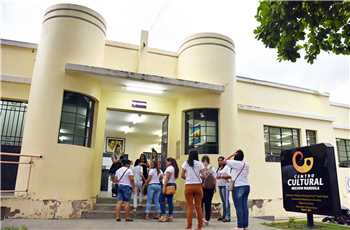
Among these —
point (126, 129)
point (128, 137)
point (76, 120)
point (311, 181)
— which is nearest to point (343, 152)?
point (311, 181)

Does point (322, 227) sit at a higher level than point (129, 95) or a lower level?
lower

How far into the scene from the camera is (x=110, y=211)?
751 cm

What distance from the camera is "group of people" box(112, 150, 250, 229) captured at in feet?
17.9

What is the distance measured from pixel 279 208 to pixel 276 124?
10.2ft

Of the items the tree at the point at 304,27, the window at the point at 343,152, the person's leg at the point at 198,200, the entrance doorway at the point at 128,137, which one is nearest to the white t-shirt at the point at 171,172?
the person's leg at the point at 198,200

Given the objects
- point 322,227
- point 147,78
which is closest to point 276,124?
point 322,227

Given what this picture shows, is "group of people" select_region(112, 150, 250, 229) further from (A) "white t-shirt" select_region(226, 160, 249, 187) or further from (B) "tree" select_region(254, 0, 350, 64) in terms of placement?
(B) "tree" select_region(254, 0, 350, 64)

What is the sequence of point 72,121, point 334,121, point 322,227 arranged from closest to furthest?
point 322,227
point 72,121
point 334,121

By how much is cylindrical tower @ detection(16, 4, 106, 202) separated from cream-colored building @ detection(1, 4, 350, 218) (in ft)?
0.08

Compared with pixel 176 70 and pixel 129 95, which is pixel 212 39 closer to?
pixel 176 70

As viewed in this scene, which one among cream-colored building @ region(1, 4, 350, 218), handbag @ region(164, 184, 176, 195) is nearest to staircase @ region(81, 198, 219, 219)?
cream-colored building @ region(1, 4, 350, 218)

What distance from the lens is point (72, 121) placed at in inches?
303

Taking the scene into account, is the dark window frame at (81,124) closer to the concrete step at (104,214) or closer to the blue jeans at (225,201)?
the concrete step at (104,214)

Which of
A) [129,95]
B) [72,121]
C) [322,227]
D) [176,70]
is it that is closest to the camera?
[322,227]
